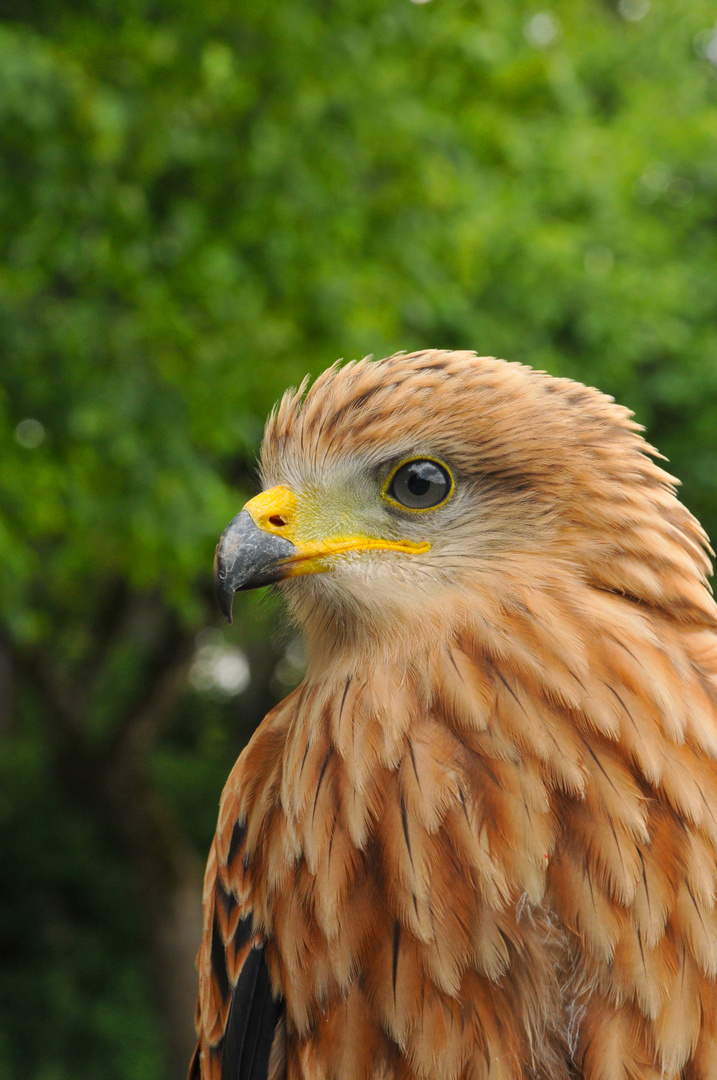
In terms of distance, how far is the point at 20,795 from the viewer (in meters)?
14.0

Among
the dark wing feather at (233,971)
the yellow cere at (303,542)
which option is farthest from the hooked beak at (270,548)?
the dark wing feather at (233,971)

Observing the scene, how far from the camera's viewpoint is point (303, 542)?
186cm

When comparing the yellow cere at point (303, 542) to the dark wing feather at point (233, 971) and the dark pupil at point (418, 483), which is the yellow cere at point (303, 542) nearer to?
the dark pupil at point (418, 483)

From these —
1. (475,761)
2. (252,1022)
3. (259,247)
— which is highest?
(259,247)

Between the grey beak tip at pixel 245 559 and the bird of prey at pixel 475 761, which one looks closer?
the bird of prey at pixel 475 761

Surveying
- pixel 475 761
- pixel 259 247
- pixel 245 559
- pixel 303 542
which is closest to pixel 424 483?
pixel 303 542

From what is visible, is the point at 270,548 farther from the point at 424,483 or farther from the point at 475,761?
the point at 475,761

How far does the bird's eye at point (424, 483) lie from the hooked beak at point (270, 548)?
0.08 metres

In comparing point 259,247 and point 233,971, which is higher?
point 259,247

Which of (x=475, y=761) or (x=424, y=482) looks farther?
(x=424, y=482)

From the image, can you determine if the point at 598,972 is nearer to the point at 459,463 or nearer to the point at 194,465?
the point at 459,463

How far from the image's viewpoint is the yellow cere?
6.03 feet

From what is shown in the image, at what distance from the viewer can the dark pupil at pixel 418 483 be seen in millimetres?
1834

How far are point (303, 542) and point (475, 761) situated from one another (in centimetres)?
53
